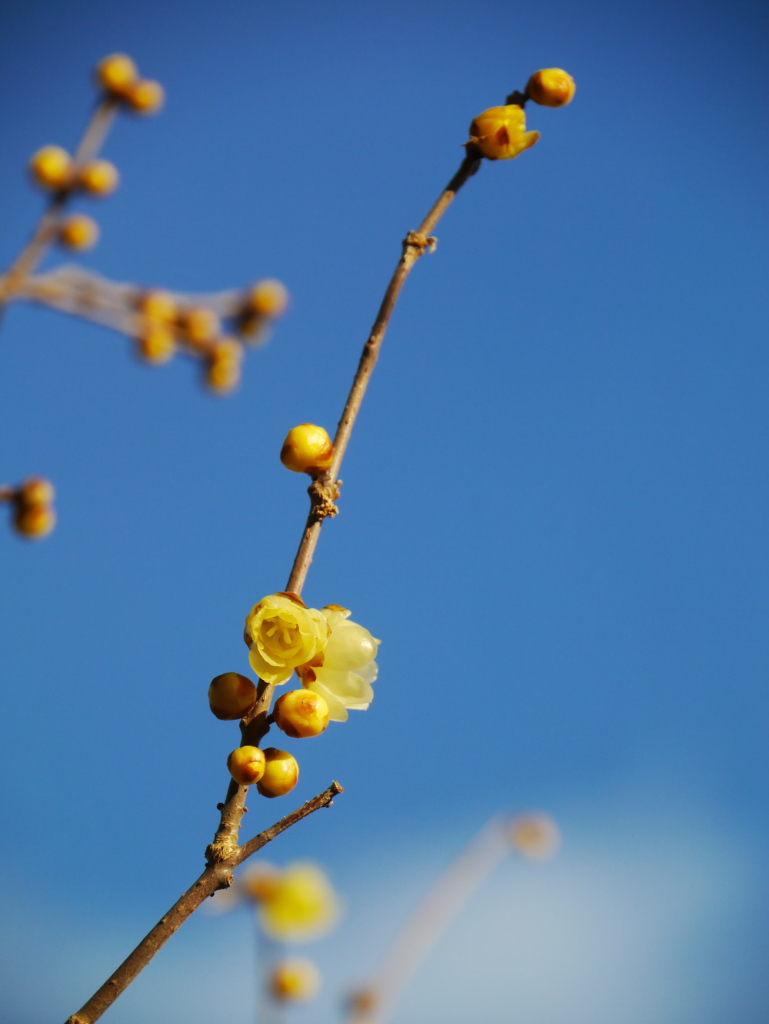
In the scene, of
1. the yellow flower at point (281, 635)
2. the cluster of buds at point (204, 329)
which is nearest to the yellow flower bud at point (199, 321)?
the cluster of buds at point (204, 329)

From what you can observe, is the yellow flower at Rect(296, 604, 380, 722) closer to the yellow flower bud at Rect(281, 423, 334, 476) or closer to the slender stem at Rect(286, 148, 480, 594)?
the slender stem at Rect(286, 148, 480, 594)

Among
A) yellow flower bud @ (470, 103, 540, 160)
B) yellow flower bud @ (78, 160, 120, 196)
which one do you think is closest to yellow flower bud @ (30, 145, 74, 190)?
yellow flower bud @ (78, 160, 120, 196)

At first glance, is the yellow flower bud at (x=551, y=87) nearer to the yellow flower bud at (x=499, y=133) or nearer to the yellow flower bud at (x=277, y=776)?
the yellow flower bud at (x=499, y=133)

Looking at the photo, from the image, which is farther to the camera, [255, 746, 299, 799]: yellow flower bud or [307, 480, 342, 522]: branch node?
[307, 480, 342, 522]: branch node

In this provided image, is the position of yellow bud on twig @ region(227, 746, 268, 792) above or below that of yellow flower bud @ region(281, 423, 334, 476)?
below

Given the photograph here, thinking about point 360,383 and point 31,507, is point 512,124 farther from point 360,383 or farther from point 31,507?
point 31,507

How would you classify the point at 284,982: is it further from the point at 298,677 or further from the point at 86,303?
the point at 86,303

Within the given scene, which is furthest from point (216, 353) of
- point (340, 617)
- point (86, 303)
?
point (340, 617)
